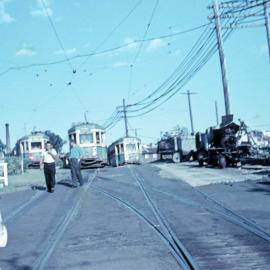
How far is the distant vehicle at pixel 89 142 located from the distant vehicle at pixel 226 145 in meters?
11.1

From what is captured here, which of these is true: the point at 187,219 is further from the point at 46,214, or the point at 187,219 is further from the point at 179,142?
the point at 179,142

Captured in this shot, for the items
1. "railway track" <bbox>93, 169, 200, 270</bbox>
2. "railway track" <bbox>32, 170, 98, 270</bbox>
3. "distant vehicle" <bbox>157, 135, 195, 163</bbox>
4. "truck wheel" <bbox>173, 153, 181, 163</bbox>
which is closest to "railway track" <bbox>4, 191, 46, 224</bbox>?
"railway track" <bbox>32, 170, 98, 270</bbox>

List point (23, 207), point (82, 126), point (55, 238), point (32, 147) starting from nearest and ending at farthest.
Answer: point (55, 238) < point (23, 207) < point (82, 126) < point (32, 147)

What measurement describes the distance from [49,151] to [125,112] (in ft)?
153

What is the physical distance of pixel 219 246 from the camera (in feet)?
21.4

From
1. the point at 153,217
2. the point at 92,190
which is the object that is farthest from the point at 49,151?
the point at 153,217

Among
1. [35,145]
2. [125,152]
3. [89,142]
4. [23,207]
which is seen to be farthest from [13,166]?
[23,207]

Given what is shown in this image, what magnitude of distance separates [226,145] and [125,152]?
1897cm

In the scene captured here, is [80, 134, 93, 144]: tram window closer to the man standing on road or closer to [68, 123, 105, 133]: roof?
[68, 123, 105, 133]: roof

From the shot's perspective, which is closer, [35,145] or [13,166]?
[13,166]

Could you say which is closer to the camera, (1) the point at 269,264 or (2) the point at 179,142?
(1) the point at 269,264

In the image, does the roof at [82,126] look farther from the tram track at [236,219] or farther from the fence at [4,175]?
the tram track at [236,219]

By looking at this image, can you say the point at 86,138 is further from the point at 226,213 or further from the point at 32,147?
the point at 226,213

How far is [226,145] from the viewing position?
25750mm
